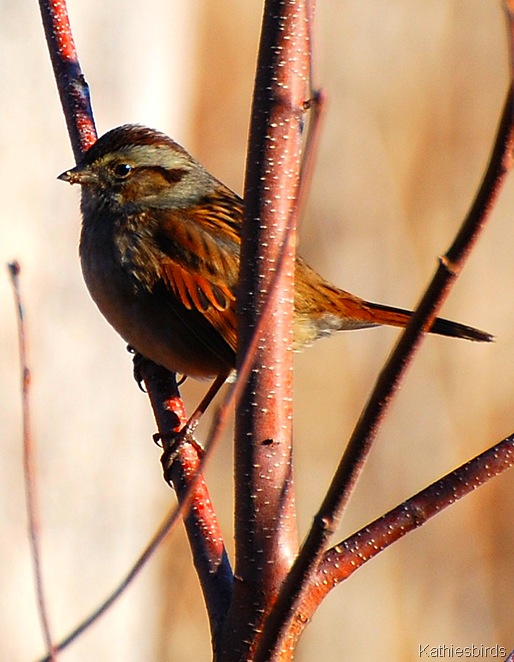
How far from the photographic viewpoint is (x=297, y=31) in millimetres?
1816

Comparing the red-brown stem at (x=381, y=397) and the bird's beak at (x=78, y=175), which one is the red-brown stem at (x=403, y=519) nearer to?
the red-brown stem at (x=381, y=397)

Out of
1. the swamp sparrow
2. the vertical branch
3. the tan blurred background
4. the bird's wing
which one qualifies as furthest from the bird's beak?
the vertical branch

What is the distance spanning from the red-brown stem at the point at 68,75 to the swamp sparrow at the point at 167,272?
0.17 feet

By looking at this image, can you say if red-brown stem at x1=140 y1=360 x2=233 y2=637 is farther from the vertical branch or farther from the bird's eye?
the bird's eye

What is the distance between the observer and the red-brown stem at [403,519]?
78.0 inches

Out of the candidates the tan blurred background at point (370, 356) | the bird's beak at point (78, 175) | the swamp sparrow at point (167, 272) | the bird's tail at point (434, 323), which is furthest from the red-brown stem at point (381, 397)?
the tan blurred background at point (370, 356)

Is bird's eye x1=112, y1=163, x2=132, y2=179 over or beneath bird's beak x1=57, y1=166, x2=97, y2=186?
over

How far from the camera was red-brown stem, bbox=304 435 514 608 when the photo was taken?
1.98 m

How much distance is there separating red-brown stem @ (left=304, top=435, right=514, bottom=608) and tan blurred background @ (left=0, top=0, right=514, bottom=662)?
104 inches

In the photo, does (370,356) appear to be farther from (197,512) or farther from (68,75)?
(197,512)

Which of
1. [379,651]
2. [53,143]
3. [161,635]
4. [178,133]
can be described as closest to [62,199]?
[53,143]

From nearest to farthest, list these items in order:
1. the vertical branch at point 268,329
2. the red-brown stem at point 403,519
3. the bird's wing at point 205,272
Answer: the vertical branch at point 268,329, the red-brown stem at point 403,519, the bird's wing at point 205,272

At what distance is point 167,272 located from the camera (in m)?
3.29

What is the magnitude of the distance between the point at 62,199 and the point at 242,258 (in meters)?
2.56
